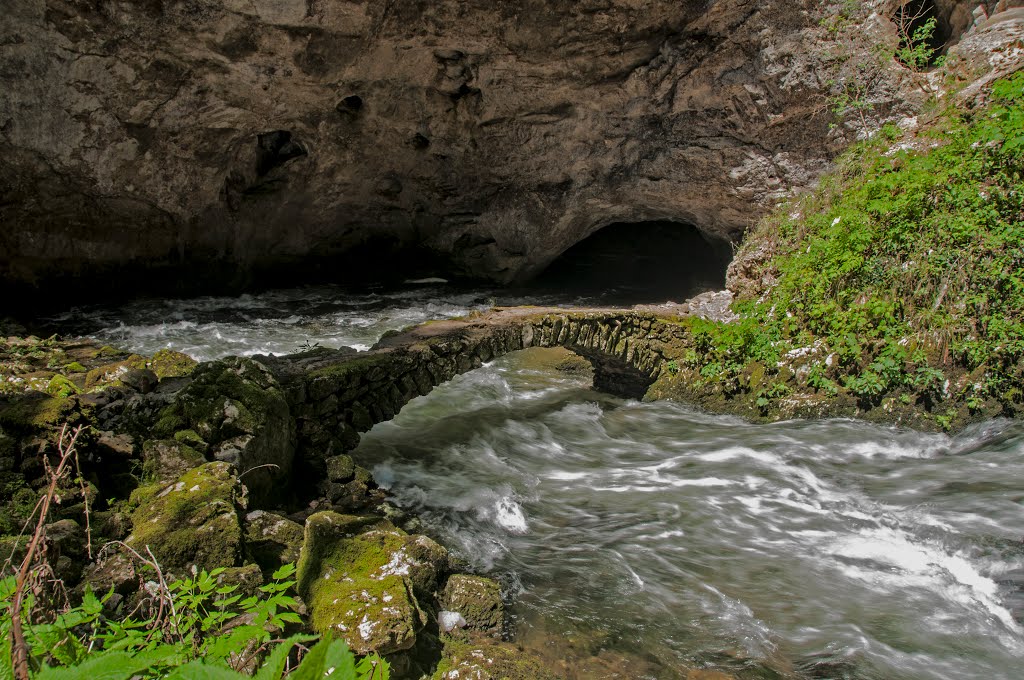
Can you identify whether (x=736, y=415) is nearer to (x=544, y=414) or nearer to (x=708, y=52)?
(x=544, y=414)

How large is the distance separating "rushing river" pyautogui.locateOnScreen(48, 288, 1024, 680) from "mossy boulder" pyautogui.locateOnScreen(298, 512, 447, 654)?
0.67 m

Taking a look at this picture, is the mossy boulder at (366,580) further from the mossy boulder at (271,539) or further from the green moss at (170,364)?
the green moss at (170,364)

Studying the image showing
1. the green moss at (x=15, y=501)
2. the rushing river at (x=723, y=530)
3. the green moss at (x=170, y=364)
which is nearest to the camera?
the green moss at (x=15, y=501)

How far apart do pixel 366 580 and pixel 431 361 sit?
2.82 m

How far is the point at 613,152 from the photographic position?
10289 mm

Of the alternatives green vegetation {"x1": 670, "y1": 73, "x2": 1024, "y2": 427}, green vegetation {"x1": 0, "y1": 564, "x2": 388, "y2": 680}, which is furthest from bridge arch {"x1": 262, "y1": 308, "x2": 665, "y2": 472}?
green vegetation {"x1": 0, "y1": 564, "x2": 388, "y2": 680}

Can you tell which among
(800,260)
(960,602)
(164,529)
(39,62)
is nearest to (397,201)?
(39,62)

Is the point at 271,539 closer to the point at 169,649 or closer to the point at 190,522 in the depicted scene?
the point at 190,522

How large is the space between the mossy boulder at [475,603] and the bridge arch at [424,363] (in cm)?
168

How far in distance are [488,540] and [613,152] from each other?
307 inches

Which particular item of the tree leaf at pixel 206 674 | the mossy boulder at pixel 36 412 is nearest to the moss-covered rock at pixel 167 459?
the mossy boulder at pixel 36 412

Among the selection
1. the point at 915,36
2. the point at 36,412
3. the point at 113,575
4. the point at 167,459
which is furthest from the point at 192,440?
the point at 915,36

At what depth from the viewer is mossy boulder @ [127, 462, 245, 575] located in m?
2.70

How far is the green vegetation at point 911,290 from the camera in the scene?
5.56 meters
